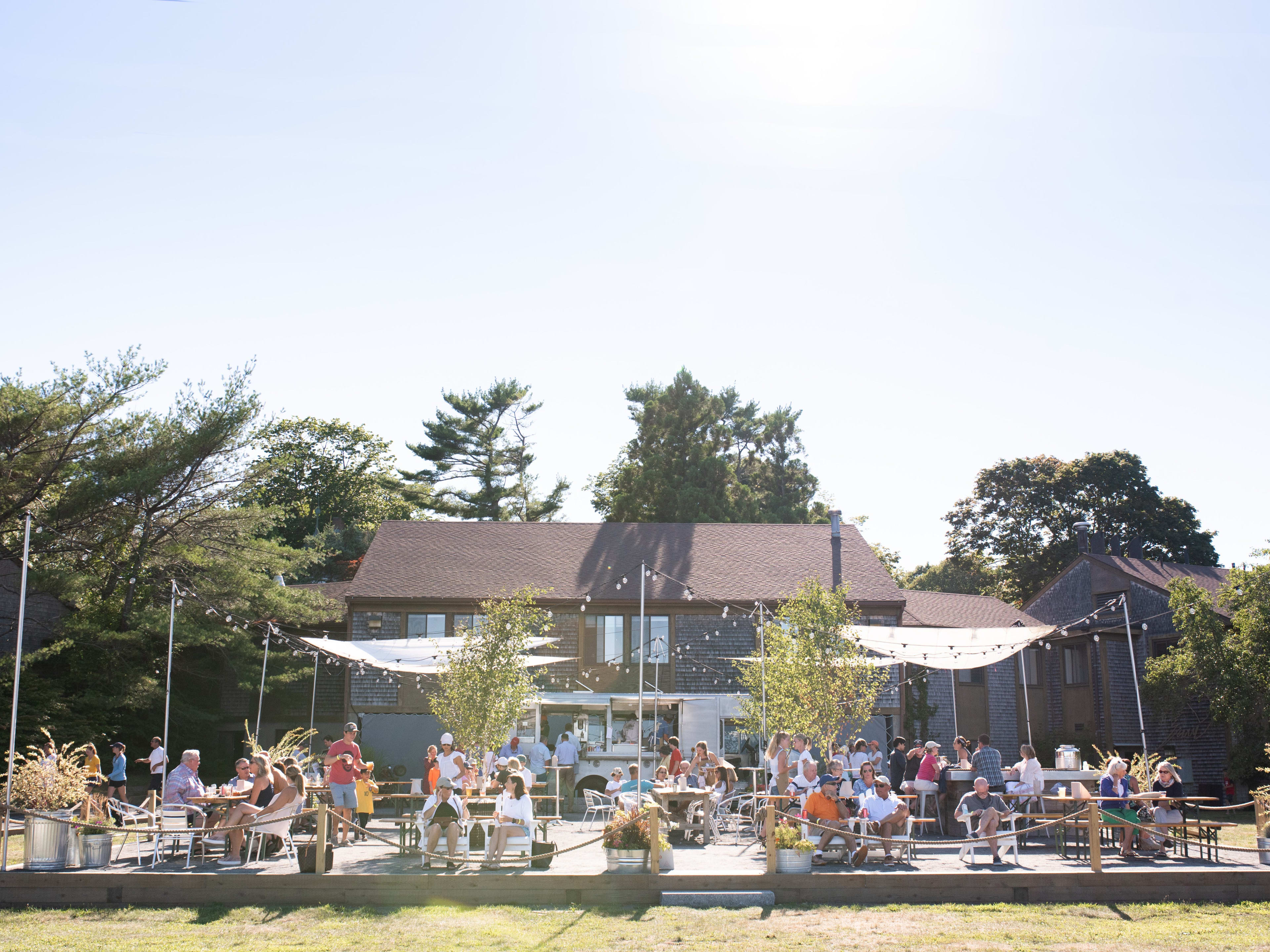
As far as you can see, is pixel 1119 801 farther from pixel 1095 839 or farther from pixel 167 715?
pixel 167 715

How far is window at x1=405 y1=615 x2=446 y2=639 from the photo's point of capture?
2756 cm

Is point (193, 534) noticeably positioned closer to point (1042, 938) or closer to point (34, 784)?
point (34, 784)

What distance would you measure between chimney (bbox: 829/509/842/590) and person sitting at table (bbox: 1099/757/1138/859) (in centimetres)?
1533

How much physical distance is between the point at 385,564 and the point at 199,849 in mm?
16067

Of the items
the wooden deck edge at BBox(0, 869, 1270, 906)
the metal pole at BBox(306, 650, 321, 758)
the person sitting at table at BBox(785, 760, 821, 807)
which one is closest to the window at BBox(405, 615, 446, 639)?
the metal pole at BBox(306, 650, 321, 758)

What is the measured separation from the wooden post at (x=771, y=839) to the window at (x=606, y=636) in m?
15.8

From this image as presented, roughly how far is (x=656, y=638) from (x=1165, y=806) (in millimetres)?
14845

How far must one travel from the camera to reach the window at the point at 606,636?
27.4m

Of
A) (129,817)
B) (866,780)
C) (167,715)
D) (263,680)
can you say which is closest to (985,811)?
(866,780)

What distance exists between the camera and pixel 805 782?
14172 millimetres

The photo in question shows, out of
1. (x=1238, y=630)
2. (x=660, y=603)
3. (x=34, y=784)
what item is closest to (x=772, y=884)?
(x=34, y=784)

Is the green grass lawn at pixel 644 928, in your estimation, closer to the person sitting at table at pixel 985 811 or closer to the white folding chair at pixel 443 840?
the white folding chair at pixel 443 840

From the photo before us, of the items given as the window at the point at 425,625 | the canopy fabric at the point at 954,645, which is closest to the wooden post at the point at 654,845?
the canopy fabric at the point at 954,645

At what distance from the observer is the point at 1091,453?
49.1 metres
